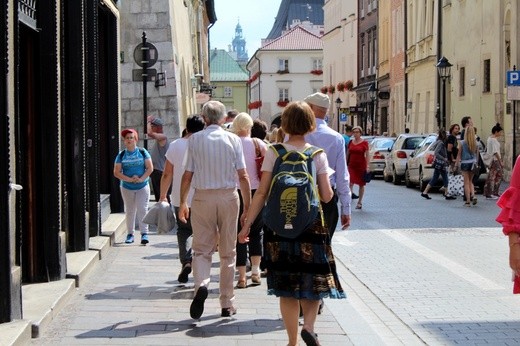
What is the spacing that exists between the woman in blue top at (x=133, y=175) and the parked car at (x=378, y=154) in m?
22.1

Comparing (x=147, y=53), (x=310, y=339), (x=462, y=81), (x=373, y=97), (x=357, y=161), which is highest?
(x=373, y=97)

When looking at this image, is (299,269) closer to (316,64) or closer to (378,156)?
(378,156)

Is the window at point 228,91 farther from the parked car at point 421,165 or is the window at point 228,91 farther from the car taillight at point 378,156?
the parked car at point 421,165

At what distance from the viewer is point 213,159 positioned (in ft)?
29.9

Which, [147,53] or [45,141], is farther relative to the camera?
[147,53]

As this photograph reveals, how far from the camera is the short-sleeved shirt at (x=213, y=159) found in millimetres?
9062

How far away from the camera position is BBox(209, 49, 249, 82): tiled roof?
14075 centimetres

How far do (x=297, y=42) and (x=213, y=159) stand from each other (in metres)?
105

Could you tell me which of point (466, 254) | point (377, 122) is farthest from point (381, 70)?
point (466, 254)

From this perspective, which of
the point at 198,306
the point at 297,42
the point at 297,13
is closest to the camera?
the point at 198,306

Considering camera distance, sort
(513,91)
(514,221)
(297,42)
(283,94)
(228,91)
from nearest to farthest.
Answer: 1. (514,221)
2. (513,91)
3. (283,94)
4. (297,42)
5. (228,91)

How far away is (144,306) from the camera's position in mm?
9664

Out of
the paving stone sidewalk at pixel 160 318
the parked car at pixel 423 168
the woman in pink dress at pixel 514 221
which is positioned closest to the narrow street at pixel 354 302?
the paving stone sidewalk at pixel 160 318

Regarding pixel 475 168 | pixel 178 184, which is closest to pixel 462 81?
pixel 475 168
